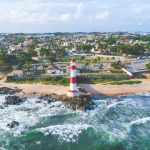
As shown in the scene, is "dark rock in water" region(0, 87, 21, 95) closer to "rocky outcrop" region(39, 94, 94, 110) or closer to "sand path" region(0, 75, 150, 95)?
"sand path" region(0, 75, 150, 95)

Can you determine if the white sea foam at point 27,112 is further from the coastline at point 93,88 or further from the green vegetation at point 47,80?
the green vegetation at point 47,80

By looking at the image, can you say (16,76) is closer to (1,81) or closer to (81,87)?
(1,81)

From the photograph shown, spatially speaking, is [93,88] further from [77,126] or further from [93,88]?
[77,126]

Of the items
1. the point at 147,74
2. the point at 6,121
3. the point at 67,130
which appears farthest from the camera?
the point at 147,74

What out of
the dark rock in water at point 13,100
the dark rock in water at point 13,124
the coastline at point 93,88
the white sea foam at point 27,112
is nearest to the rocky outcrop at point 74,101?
the white sea foam at point 27,112

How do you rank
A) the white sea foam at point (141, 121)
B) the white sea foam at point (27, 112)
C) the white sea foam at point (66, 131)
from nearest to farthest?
1. the white sea foam at point (66, 131)
2. the white sea foam at point (27, 112)
3. the white sea foam at point (141, 121)

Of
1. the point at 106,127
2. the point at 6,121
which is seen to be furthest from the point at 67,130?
the point at 6,121

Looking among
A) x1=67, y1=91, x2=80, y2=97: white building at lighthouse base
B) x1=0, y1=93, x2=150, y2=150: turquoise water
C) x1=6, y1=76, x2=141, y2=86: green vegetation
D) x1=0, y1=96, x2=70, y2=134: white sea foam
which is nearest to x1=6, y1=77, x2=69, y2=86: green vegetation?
x1=6, y1=76, x2=141, y2=86: green vegetation
